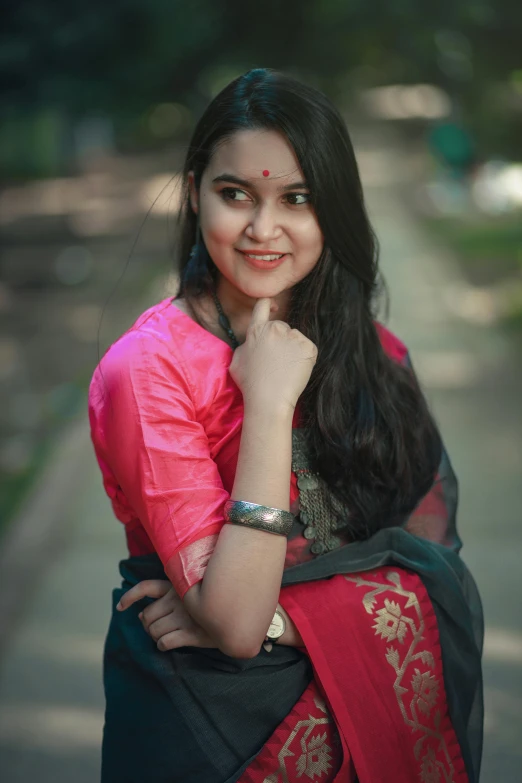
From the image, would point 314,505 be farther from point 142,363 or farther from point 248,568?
point 142,363

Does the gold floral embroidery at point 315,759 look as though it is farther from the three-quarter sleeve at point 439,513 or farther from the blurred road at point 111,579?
the blurred road at point 111,579

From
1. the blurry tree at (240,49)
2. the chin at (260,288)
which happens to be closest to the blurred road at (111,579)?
the chin at (260,288)

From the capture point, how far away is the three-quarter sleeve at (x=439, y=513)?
6.10 ft

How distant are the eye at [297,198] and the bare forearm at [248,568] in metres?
0.41

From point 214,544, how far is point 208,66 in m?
8.74

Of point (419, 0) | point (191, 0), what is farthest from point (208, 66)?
point (419, 0)

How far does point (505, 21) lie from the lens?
7.53 metres

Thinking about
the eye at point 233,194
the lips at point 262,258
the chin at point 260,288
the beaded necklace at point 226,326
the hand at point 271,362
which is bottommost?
the hand at point 271,362

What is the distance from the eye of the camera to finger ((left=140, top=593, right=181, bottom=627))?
5.03 feet

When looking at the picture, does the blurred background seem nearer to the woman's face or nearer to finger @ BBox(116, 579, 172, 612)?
the woman's face

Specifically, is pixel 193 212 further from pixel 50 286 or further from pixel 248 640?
pixel 50 286

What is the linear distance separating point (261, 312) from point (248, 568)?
1.56 feet

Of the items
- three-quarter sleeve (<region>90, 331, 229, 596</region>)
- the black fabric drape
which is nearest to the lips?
three-quarter sleeve (<region>90, 331, 229, 596</region>)

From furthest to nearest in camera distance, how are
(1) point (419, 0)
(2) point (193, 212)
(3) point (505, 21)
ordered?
1. (1) point (419, 0)
2. (3) point (505, 21)
3. (2) point (193, 212)
